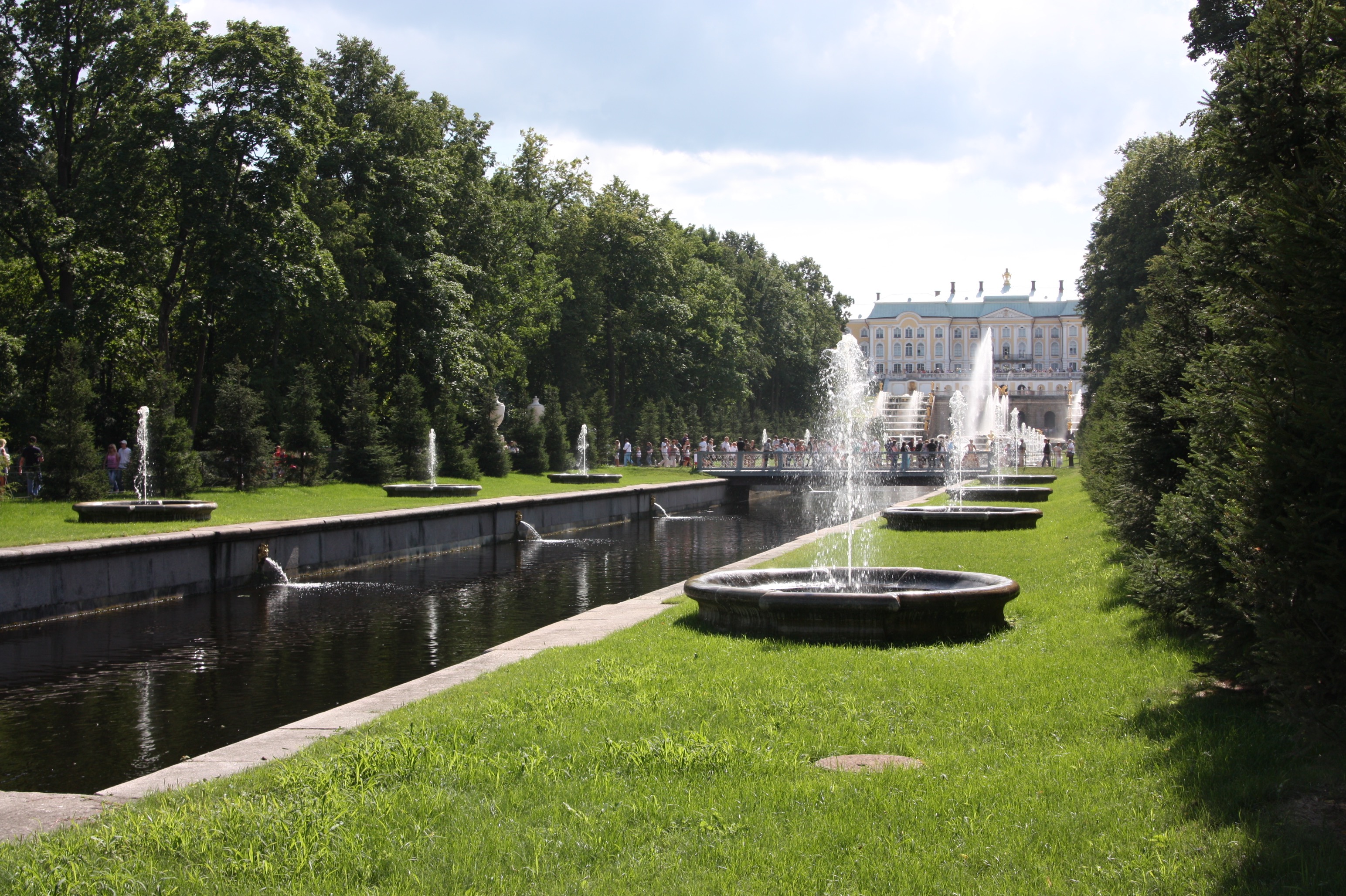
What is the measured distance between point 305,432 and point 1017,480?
21613 millimetres

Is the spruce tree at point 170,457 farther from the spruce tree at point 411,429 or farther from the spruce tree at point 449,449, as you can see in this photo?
the spruce tree at point 449,449

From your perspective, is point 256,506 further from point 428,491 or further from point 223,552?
point 223,552

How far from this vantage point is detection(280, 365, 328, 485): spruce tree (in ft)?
103

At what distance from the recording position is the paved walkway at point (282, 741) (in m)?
5.36

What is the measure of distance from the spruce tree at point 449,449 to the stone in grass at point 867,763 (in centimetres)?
3214

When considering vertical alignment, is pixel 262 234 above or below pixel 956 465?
above

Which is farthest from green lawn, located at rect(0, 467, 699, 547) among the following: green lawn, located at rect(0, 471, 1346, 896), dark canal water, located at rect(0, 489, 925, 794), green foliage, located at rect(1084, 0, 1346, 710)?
green foliage, located at rect(1084, 0, 1346, 710)

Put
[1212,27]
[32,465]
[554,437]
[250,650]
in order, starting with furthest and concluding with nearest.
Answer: [554,437]
[32,465]
[1212,27]
[250,650]

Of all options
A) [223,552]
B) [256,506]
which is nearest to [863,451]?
[256,506]

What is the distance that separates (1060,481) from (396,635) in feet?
88.5

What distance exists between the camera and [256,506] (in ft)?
79.9

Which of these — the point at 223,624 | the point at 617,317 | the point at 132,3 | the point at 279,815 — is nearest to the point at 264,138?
the point at 132,3

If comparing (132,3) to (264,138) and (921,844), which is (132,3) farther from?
(921,844)

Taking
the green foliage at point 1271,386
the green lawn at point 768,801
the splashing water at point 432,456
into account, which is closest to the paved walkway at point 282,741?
the green lawn at point 768,801
